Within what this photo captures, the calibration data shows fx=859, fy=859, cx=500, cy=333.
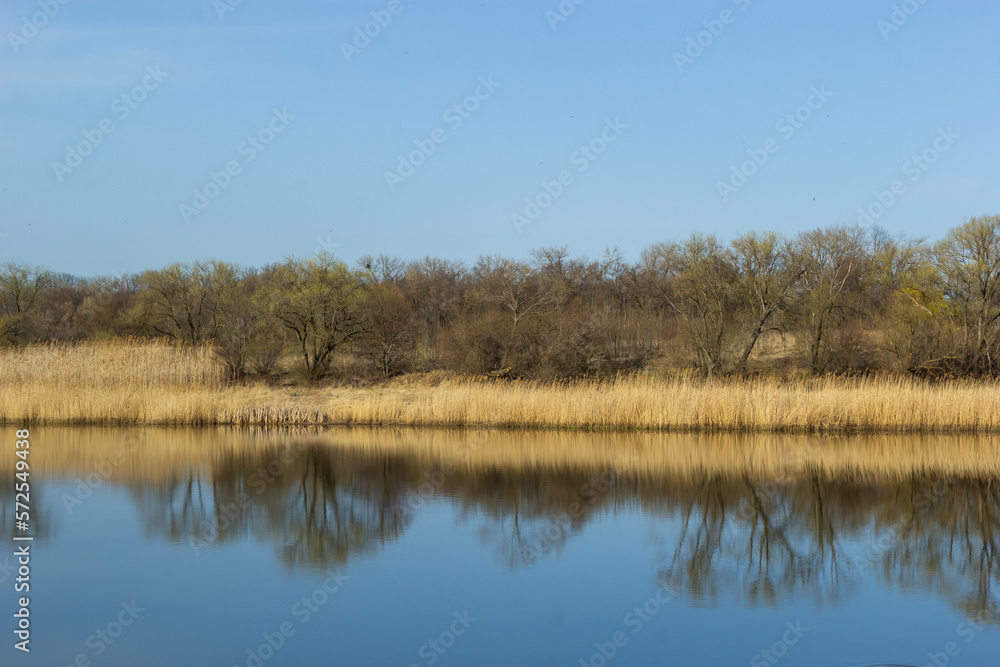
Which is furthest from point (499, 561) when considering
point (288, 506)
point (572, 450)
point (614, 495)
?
point (572, 450)

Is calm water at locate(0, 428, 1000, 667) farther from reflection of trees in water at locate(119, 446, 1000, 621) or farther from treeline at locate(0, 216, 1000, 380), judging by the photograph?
treeline at locate(0, 216, 1000, 380)

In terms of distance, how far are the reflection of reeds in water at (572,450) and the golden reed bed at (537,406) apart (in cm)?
60

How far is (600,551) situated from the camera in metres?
9.27

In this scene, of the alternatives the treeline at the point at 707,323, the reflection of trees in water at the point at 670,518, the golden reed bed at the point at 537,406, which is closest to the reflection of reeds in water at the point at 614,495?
the reflection of trees in water at the point at 670,518

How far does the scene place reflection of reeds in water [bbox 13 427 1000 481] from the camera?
1391 cm

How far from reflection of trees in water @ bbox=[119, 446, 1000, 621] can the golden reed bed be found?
501 centimetres

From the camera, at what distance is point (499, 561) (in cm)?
891

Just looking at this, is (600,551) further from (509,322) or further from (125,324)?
(125,324)

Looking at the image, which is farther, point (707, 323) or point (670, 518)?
point (707, 323)

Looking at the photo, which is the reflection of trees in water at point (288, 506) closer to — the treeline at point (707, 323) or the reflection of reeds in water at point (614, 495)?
the reflection of reeds in water at point (614, 495)

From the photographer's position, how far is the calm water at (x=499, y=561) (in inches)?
257

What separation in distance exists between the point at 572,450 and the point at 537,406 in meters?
3.04

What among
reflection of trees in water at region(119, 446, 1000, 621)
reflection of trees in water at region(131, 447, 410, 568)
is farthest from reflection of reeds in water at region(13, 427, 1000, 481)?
reflection of trees in water at region(131, 447, 410, 568)

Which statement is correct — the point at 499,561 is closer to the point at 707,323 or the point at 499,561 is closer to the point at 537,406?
the point at 537,406
